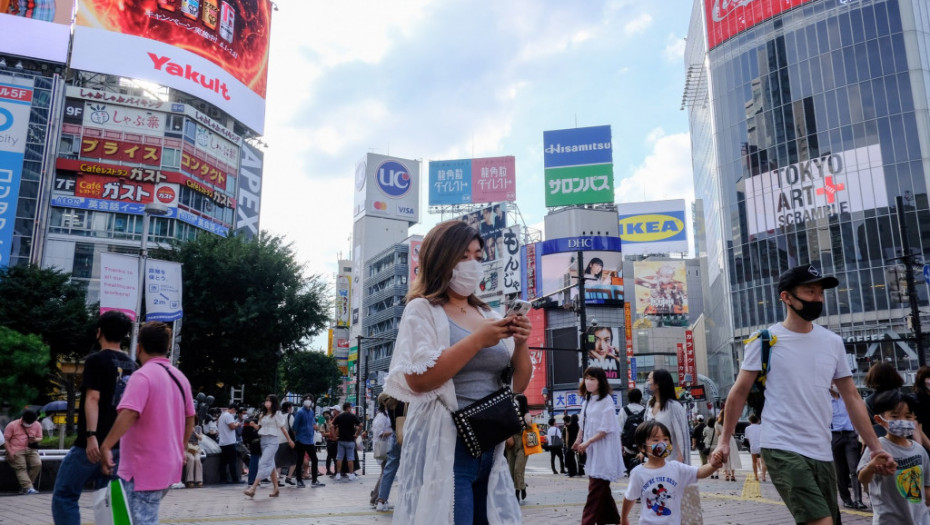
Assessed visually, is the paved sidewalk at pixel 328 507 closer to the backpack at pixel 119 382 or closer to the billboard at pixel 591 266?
the backpack at pixel 119 382

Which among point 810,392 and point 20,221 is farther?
point 20,221

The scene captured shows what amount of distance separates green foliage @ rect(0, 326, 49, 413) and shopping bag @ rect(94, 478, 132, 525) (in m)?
25.8

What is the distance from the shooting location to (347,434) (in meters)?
16.9

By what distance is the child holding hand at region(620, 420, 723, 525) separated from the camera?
4.87 meters

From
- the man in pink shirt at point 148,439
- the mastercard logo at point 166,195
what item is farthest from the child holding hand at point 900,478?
the mastercard logo at point 166,195

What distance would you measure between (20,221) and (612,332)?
150ft

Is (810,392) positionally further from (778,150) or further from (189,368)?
(778,150)

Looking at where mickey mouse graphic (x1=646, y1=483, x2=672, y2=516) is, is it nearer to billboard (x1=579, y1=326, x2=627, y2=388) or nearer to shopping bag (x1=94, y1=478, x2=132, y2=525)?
shopping bag (x1=94, y1=478, x2=132, y2=525)

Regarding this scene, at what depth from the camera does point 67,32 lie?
159ft

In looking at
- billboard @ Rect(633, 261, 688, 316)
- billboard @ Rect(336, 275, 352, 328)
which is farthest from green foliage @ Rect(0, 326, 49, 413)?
billboard @ Rect(336, 275, 352, 328)

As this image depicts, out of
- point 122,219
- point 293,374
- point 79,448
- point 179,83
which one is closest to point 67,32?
point 179,83

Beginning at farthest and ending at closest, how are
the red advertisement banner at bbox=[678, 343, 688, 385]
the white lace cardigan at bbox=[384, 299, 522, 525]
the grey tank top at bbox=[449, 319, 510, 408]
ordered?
the red advertisement banner at bbox=[678, 343, 688, 385], the grey tank top at bbox=[449, 319, 510, 408], the white lace cardigan at bbox=[384, 299, 522, 525]

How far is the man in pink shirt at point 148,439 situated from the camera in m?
4.11

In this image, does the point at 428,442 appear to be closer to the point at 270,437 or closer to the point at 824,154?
the point at 270,437
